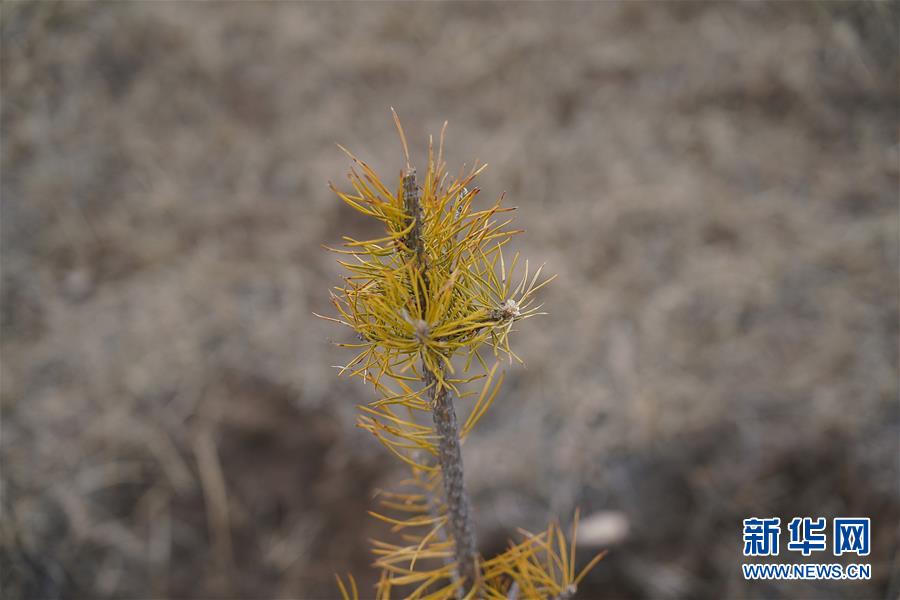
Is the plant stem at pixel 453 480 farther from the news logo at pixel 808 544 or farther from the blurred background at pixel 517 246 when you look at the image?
the news logo at pixel 808 544

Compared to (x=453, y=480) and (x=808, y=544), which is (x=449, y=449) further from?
(x=808, y=544)

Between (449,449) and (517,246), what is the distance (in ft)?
4.66

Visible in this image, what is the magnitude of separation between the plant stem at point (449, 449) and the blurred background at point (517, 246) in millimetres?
855

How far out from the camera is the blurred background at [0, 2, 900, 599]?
5.24 ft

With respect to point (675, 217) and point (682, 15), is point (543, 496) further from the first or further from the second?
point (682, 15)

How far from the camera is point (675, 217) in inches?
82.1

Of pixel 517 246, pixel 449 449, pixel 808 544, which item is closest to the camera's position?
pixel 449 449

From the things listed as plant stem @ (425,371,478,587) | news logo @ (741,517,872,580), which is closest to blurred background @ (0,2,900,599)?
news logo @ (741,517,872,580)

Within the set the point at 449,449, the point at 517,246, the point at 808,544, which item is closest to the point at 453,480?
the point at 449,449

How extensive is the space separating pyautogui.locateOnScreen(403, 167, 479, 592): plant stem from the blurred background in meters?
0.85

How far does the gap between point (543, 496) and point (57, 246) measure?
1709mm

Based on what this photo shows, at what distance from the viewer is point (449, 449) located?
67 cm

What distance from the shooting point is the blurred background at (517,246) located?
160 cm

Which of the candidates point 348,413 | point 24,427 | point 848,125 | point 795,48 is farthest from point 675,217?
point 24,427
